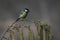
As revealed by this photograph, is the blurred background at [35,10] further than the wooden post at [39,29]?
Yes

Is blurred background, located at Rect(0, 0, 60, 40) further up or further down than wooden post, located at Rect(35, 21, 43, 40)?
further up

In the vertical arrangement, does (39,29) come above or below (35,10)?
below

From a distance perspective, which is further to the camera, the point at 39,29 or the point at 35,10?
the point at 35,10

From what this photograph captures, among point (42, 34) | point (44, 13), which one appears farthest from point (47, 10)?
point (42, 34)

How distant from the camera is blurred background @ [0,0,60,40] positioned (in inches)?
123

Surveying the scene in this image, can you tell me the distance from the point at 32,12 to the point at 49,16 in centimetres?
22

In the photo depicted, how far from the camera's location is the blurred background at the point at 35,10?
10.2 feet

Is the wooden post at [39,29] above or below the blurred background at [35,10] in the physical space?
below

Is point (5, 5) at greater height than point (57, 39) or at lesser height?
greater

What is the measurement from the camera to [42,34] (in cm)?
203

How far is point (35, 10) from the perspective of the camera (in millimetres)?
3176

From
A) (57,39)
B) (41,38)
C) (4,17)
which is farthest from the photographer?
(4,17)

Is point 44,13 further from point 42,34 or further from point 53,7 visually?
point 42,34

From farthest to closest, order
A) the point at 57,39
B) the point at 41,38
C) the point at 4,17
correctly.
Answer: the point at 4,17 < the point at 57,39 < the point at 41,38
